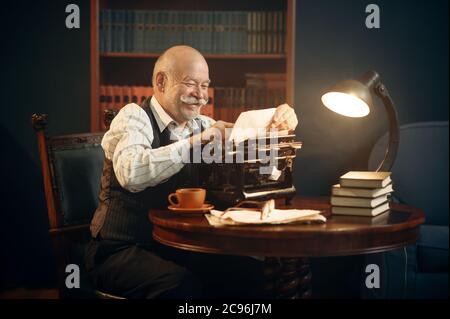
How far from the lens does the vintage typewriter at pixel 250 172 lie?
196cm

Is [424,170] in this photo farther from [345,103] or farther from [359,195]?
[359,195]

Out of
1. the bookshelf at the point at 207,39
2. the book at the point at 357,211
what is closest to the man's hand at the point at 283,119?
the book at the point at 357,211

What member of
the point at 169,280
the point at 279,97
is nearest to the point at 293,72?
the point at 279,97

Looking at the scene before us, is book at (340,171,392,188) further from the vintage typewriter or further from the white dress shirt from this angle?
the white dress shirt

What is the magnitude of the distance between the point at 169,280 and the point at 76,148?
0.78 metres

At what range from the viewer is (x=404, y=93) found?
10.8 ft

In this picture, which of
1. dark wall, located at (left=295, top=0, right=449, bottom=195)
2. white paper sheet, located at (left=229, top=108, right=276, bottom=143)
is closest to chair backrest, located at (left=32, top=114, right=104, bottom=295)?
white paper sheet, located at (left=229, top=108, right=276, bottom=143)

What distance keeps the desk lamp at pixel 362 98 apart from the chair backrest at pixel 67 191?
975 mm

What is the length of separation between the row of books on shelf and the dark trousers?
1.43 m

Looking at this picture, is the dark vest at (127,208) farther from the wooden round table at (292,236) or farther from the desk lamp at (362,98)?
the desk lamp at (362,98)

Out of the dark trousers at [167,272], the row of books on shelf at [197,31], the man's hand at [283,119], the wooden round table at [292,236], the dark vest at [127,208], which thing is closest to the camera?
the wooden round table at [292,236]

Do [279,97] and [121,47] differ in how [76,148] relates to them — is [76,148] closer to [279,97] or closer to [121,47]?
[121,47]

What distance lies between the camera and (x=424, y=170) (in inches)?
123

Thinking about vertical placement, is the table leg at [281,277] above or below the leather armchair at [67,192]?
below
